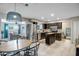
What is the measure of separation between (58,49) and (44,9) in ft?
2.44

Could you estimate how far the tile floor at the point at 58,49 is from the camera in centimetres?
189

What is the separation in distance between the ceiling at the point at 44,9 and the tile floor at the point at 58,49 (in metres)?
0.46

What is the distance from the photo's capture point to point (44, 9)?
1.89m

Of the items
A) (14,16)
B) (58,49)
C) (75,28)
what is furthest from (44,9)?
(58,49)

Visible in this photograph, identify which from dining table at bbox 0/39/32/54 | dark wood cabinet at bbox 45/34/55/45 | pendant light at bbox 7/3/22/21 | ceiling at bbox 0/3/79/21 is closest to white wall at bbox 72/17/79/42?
ceiling at bbox 0/3/79/21

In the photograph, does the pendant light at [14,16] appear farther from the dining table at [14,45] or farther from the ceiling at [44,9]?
the dining table at [14,45]

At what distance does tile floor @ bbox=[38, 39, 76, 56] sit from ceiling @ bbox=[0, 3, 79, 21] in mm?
457

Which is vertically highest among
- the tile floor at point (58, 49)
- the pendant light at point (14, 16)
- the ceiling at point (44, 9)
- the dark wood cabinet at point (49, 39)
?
the ceiling at point (44, 9)

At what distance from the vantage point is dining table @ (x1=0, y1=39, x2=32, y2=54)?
6.03 ft

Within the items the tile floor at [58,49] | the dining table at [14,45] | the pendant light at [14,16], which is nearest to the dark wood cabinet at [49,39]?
the tile floor at [58,49]

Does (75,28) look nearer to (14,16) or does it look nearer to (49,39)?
(49,39)

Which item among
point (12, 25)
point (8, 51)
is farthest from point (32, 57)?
point (12, 25)

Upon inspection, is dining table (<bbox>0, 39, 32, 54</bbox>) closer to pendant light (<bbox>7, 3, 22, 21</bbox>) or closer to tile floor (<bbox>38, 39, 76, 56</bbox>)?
tile floor (<bbox>38, 39, 76, 56</bbox>)

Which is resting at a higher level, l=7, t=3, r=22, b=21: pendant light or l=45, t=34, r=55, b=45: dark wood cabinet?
l=7, t=3, r=22, b=21: pendant light
